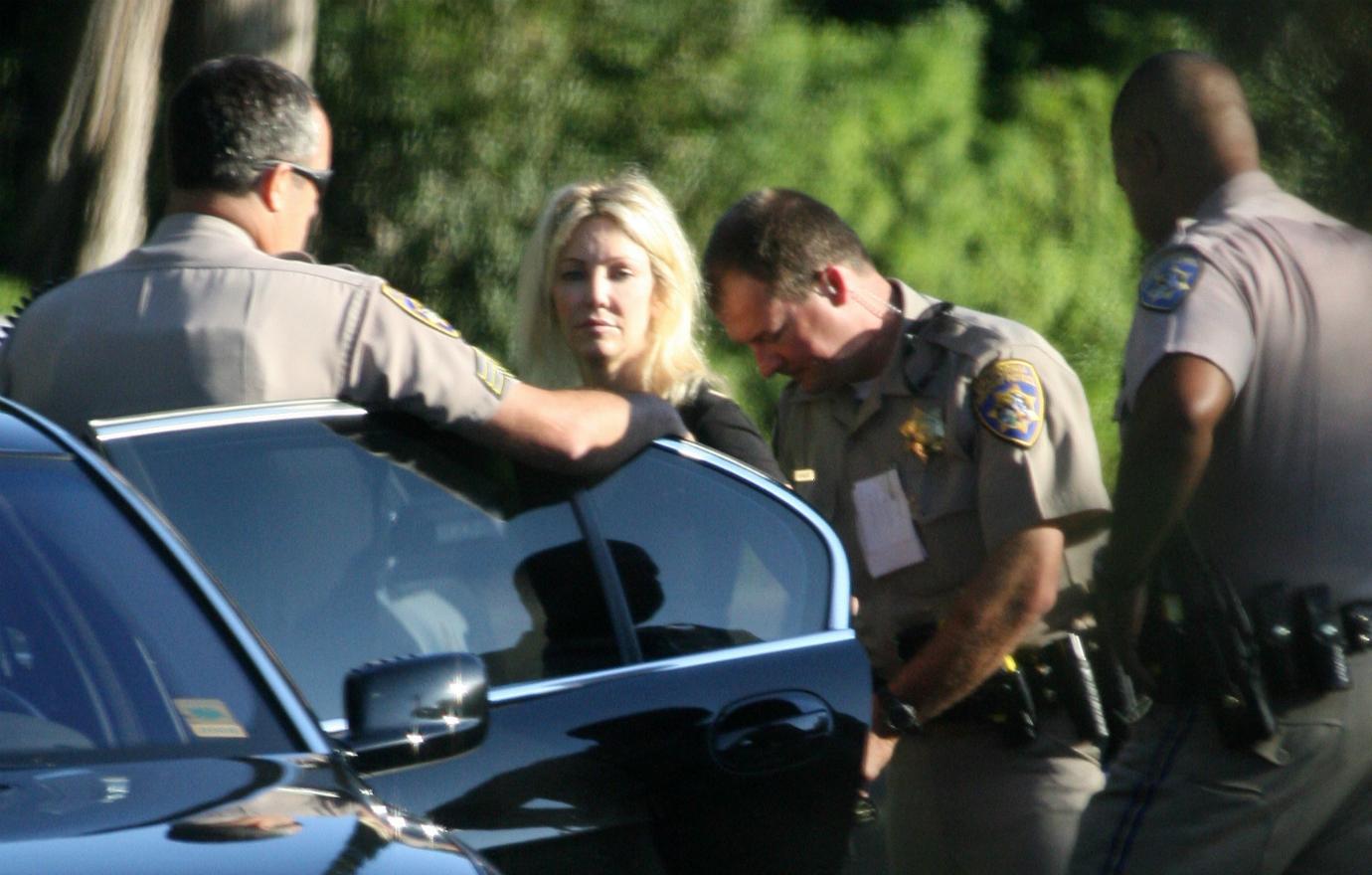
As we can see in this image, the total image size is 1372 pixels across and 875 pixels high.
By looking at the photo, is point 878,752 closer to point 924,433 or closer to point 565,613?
point 924,433

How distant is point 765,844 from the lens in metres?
2.84

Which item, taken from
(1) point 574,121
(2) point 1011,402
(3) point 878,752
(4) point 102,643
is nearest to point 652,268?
(2) point 1011,402

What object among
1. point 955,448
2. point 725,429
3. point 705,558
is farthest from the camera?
point 725,429

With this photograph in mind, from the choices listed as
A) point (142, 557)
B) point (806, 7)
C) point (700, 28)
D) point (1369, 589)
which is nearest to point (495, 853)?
point (142, 557)

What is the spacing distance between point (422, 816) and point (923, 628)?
1265 mm

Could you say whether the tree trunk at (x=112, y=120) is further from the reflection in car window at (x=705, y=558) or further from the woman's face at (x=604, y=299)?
the reflection in car window at (x=705, y=558)

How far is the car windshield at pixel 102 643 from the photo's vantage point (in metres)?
2.23

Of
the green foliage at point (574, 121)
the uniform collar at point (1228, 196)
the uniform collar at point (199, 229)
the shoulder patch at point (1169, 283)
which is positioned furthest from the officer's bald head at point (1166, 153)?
the green foliage at point (574, 121)

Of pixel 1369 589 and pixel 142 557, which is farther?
pixel 1369 589

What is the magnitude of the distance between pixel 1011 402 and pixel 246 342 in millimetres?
1299

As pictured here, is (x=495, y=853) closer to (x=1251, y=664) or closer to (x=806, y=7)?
(x=1251, y=664)

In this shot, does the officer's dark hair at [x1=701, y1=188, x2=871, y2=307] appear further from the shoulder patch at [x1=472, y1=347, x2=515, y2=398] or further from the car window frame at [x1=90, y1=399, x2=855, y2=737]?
the shoulder patch at [x1=472, y1=347, x2=515, y2=398]

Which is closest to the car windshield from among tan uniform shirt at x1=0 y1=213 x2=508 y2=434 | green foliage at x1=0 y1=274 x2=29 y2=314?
tan uniform shirt at x1=0 y1=213 x2=508 y2=434

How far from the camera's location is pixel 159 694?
228 cm
